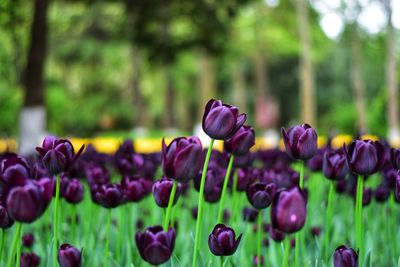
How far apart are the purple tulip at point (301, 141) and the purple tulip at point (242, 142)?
22 centimetres

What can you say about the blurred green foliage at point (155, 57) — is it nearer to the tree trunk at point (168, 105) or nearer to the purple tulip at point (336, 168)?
the tree trunk at point (168, 105)

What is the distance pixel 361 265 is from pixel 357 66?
20.0m

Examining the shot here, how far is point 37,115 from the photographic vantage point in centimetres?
959

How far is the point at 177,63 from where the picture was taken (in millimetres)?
18031

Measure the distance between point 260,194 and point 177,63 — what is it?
53.7 feet

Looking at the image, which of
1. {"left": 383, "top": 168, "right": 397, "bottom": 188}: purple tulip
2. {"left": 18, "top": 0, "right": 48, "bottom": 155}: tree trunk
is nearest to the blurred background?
{"left": 18, "top": 0, "right": 48, "bottom": 155}: tree trunk

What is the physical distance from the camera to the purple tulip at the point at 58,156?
1.71 metres

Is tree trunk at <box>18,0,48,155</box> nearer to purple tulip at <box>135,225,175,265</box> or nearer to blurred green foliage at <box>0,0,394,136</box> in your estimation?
blurred green foliage at <box>0,0,394,136</box>

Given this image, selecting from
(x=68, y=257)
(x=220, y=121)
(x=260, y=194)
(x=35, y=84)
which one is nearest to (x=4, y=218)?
(x=68, y=257)

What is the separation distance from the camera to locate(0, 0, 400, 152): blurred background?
40.7 ft

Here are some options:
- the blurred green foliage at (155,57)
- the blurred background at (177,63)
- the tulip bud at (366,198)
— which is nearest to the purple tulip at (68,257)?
the tulip bud at (366,198)

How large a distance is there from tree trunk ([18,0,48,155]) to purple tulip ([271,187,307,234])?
336 inches

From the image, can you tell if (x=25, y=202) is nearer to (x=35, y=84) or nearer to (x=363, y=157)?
(x=363, y=157)

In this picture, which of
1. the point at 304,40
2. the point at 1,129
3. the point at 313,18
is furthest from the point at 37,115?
Answer: the point at 313,18
